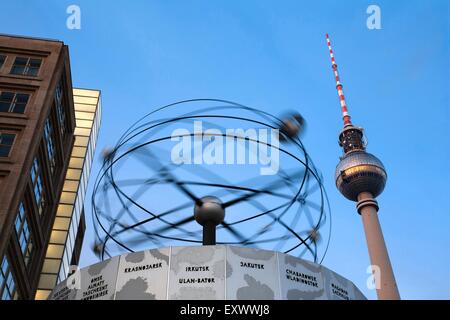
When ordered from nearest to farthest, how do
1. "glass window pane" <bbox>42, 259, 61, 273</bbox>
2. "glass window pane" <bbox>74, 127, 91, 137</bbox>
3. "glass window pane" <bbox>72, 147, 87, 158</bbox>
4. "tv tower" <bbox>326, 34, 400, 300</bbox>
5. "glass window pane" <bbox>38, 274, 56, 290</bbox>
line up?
"glass window pane" <bbox>38, 274, 56, 290</bbox> < "glass window pane" <bbox>42, 259, 61, 273</bbox> < "glass window pane" <bbox>72, 147, 87, 158</bbox> < "glass window pane" <bbox>74, 127, 91, 137</bbox> < "tv tower" <bbox>326, 34, 400, 300</bbox>

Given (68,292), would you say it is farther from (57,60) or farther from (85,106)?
(85,106)

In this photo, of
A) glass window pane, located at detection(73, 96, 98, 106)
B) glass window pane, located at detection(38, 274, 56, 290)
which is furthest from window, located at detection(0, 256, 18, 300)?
glass window pane, located at detection(73, 96, 98, 106)

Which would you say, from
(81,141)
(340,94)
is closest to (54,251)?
(81,141)

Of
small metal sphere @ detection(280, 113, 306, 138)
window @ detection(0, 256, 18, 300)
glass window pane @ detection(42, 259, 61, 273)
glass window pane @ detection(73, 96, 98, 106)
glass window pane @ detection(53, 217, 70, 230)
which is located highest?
glass window pane @ detection(73, 96, 98, 106)

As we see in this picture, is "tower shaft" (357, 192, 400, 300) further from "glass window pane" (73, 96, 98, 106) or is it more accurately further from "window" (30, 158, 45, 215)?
"window" (30, 158, 45, 215)

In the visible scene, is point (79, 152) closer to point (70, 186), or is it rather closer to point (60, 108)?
point (70, 186)
